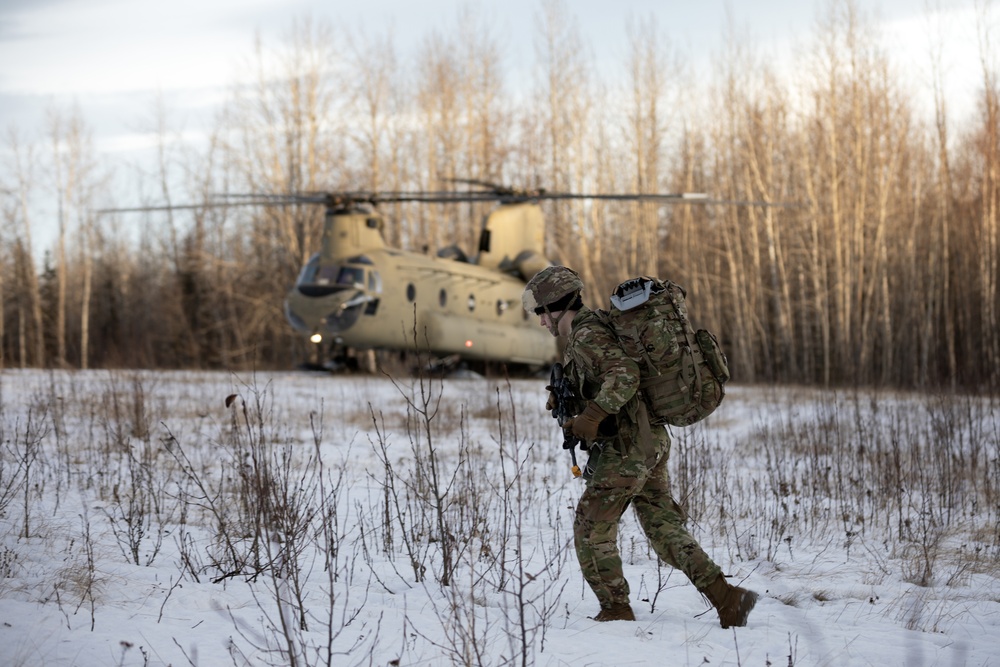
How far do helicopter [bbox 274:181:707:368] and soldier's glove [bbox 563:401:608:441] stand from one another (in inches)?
486

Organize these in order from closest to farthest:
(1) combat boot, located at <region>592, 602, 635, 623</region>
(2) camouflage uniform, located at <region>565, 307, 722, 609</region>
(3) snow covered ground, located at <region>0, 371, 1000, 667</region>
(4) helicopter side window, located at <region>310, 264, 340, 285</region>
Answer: (3) snow covered ground, located at <region>0, 371, 1000, 667</region>, (2) camouflage uniform, located at <region>565, 307, 722, 609</region>, (1) combat boot, located at <region>592, 602, 635, 623</region>, (4) helicopter side window, located at <region>310, 264, 340, 285</region>

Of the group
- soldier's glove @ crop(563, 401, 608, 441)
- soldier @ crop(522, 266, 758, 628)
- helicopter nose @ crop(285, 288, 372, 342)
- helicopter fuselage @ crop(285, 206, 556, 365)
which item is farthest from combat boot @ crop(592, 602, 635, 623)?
helicopter nose @ crop(285, 288, 372, 342)

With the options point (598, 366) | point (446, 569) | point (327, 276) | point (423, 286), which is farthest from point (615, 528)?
point (423, 286)

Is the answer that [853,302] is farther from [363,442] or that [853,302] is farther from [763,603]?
[763,603]

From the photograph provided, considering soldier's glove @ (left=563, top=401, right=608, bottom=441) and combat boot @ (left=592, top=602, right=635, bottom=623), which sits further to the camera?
combat boot @ (left=592, top=602, right=635, bottom=623)

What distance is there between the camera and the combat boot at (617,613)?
13.9ft

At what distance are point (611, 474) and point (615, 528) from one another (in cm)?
29

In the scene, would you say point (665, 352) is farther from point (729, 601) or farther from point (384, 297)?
point (384, 297)

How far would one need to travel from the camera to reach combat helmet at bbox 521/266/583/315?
423 centimetres

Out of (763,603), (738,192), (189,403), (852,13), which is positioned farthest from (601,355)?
(738,192)

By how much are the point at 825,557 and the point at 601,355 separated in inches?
106

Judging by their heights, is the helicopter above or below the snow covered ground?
above

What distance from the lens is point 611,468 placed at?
4.12 metres

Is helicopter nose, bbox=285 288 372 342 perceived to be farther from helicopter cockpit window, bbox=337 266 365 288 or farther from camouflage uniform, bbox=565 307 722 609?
camouflage uniform, bbox=565 307 722 609
